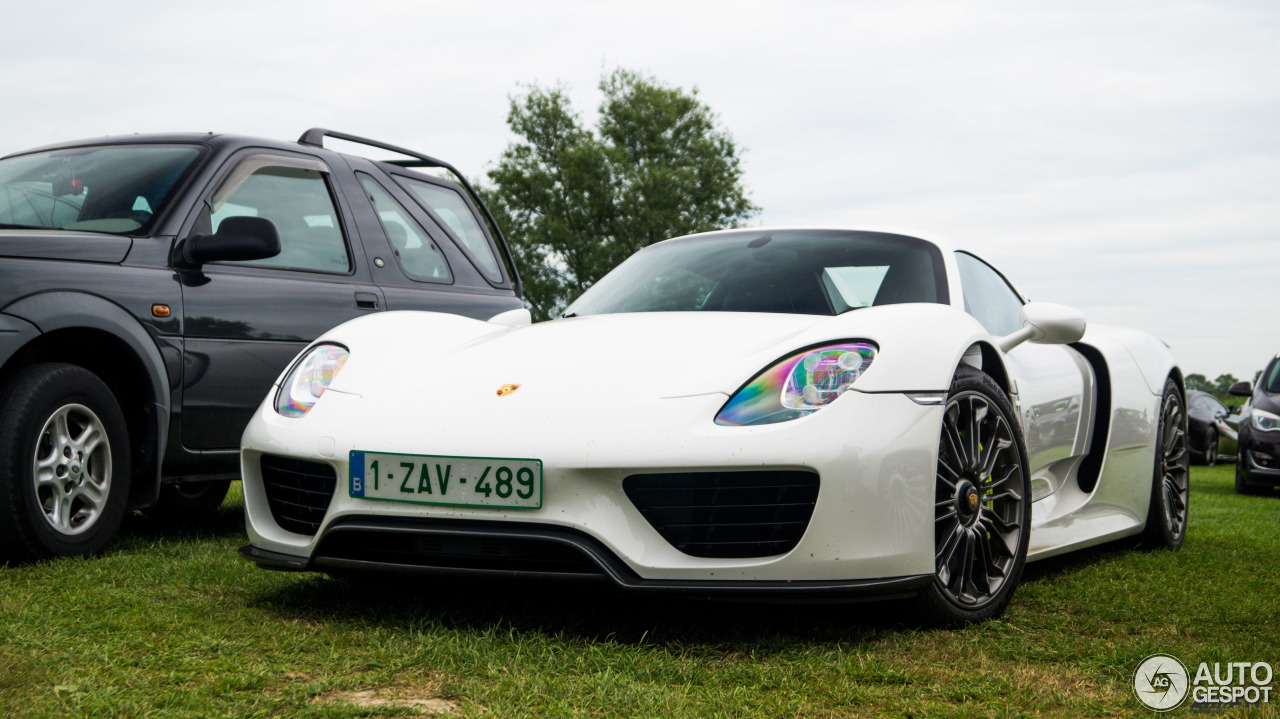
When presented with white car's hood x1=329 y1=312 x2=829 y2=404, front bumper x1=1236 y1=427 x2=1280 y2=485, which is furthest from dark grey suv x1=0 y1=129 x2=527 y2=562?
front bumper x1=1236 y1=427 x2=1280 y2=485

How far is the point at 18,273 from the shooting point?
4145 mm

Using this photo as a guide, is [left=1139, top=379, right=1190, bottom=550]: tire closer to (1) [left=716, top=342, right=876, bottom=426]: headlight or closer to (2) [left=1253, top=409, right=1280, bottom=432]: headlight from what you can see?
(1) [left=716, top=342, right=876, bottom=426]: headlight

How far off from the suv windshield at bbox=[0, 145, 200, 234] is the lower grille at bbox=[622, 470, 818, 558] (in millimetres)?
2789

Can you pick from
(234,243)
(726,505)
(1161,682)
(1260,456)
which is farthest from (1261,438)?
(726,505)

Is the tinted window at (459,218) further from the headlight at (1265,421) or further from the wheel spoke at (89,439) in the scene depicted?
the headlight at (1265,421)

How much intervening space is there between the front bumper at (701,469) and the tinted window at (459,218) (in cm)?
340

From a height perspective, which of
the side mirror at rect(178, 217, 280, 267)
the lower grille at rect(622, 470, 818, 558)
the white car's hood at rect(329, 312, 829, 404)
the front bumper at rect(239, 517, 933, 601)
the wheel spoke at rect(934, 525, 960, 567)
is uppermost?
the side mirror at rect(178, 217, 280, 267)

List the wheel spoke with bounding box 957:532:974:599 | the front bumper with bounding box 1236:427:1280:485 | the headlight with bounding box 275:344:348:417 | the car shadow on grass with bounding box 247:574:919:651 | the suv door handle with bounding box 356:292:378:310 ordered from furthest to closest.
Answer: the front bumper with bounding box 1236:427:1280:485 → the suv door handle with bounding box 356:292:378:310 → the headlight with bounding box 275:344:348:417 → the wheel spoke with bounding box 957:532:974:599 → the car shadow on grass with bounding box 247:574:919:651

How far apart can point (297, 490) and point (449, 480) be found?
2.00ft

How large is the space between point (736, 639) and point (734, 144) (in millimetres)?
43203

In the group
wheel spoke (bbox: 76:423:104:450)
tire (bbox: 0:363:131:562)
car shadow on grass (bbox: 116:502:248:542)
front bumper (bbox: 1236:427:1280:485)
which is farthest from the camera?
front bumper (bbox: 1236:427:1280:485)

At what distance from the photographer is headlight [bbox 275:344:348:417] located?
12.0 ft

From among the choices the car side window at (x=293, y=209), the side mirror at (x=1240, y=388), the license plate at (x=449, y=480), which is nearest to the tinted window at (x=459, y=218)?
the car side window at (x=293, y=209)

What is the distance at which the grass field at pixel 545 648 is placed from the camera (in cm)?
259
